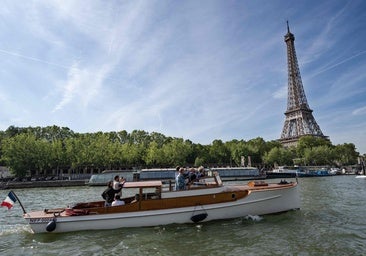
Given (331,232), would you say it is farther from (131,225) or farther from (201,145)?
(201,145)

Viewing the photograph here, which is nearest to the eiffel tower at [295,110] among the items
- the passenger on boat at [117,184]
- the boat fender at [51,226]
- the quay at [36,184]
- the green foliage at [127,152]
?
the green foliage at [127,152]

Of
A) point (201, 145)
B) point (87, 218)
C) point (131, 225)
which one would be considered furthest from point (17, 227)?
point (201, 145)

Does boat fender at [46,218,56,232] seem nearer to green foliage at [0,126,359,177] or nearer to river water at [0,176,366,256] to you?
river water at [0,176,366,256]

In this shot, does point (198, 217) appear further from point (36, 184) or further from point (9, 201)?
point (36, 184)

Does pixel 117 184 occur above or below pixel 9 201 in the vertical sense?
above

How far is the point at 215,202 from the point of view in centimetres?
1584

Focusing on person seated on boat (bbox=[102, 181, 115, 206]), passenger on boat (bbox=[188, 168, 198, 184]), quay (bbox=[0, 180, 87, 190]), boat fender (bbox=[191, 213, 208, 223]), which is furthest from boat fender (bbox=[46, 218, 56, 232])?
quay (bbox=[0, 180, 87, 190])

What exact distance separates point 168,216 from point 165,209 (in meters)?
0.38

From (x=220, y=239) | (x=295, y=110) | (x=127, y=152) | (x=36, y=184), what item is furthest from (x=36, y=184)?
(x=295, y=110)

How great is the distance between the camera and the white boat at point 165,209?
14859 mm

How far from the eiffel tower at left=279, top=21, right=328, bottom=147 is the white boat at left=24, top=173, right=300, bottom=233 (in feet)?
379

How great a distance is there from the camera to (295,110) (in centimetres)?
12556

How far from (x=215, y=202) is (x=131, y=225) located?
4488 mm

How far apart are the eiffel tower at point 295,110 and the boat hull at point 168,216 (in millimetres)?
115113
